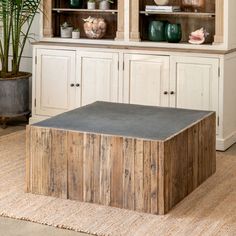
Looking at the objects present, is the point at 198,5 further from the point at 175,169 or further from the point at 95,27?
the point at 175,169

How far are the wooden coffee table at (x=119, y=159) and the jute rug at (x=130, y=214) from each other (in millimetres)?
79

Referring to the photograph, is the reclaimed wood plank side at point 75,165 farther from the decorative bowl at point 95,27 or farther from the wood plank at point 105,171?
the decorative bowl at point 95,27

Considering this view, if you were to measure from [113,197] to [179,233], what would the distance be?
1.90ft

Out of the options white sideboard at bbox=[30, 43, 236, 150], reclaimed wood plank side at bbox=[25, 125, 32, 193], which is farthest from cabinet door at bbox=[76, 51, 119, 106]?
reclaimed wood plank side at bbox=[25, 125, 32, 193]

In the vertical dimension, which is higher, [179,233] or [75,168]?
[75,168]

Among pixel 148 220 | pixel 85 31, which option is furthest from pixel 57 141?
pixel 85 31

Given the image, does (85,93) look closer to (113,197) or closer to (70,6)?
(70,6)

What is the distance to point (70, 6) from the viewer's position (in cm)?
618

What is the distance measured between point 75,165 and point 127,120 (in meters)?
0.51

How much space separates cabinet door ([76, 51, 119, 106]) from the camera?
5719 millimetres

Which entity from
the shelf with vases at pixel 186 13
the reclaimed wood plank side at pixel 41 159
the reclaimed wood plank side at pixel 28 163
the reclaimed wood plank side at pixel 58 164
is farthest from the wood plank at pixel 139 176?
the shelf with vases at pixel 186 13

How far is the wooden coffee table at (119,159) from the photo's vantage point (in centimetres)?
373

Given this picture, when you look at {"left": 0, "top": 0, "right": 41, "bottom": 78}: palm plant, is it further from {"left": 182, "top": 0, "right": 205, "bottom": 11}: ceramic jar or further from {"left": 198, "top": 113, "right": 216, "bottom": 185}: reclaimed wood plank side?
{"left": 198, "top": 113, "right": 216, "bottom": 185}: reclaimed wood plank side

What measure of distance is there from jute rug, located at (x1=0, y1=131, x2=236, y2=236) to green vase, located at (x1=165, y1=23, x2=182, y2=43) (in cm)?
167
